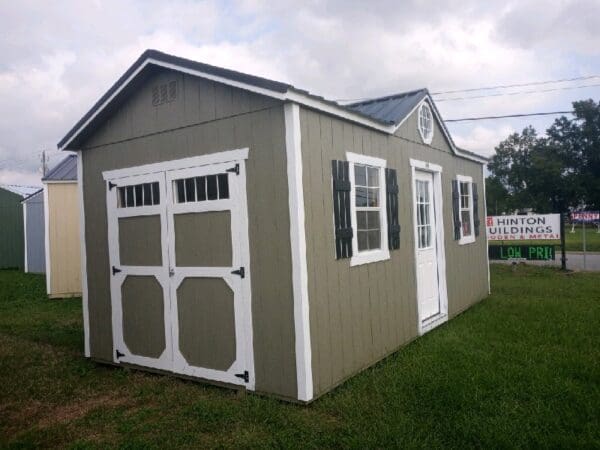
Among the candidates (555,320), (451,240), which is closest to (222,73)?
(451,240)

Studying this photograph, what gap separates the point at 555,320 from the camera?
22.5 ft

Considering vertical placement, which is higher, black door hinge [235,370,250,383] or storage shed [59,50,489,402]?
storage shed [59,50,489,402]

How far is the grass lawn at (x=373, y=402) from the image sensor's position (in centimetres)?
351

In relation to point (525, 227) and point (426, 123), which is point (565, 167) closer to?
point (525, 227)

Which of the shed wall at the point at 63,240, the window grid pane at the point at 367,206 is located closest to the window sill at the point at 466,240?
the window grid pane at the point at 367,206

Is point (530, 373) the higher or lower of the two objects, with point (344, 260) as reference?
lower

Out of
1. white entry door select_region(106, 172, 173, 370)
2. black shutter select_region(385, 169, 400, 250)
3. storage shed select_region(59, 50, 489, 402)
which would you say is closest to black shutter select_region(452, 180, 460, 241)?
storage shed select_region(59, 50, 489, 402)

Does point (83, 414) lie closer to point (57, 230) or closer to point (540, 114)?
point (57, 230)

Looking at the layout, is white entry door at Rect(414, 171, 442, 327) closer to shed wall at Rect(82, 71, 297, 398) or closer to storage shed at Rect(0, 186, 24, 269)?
shed wall at Rect(82, 71, 297, 398)

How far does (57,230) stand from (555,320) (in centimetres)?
1032

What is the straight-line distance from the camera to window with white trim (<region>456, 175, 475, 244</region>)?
827 cm

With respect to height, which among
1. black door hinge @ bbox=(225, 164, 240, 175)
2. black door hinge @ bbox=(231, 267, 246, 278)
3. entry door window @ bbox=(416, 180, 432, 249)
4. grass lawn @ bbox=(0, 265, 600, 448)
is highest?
black door hinge @ bbox=(225, 164, 240, 175)

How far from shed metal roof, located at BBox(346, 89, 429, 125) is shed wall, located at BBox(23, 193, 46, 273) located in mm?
12933

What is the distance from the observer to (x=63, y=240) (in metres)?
11.2
